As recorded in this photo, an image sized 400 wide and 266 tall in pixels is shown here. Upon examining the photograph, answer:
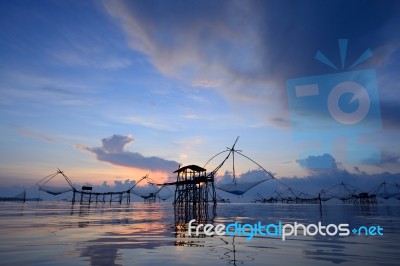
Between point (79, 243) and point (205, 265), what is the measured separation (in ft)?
26.1

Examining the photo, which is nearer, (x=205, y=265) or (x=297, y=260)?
(x=205, y=265)

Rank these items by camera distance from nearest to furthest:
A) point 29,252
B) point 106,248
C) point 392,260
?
point 392,260, point 29,252, point 106,248

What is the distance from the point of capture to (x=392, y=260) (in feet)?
35.0

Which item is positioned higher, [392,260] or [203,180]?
[203,180]

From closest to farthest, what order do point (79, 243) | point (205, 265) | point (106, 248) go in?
point (205, 265) → point (106, 248) → point (79, 243)

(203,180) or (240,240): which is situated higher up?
Result: (203,180)

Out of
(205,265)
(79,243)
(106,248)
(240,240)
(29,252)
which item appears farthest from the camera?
(240,240)

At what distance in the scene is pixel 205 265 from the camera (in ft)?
31.5

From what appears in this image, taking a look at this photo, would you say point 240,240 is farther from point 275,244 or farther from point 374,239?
point 374,239

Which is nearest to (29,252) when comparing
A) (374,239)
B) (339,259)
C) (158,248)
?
(158,248)

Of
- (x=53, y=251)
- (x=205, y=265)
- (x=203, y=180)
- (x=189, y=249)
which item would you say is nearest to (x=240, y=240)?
(x=189, y=249)

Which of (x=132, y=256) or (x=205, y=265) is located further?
(x=132, y=256)

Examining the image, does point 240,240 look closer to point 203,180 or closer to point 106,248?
point 106,248

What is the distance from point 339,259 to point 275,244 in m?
4.00
